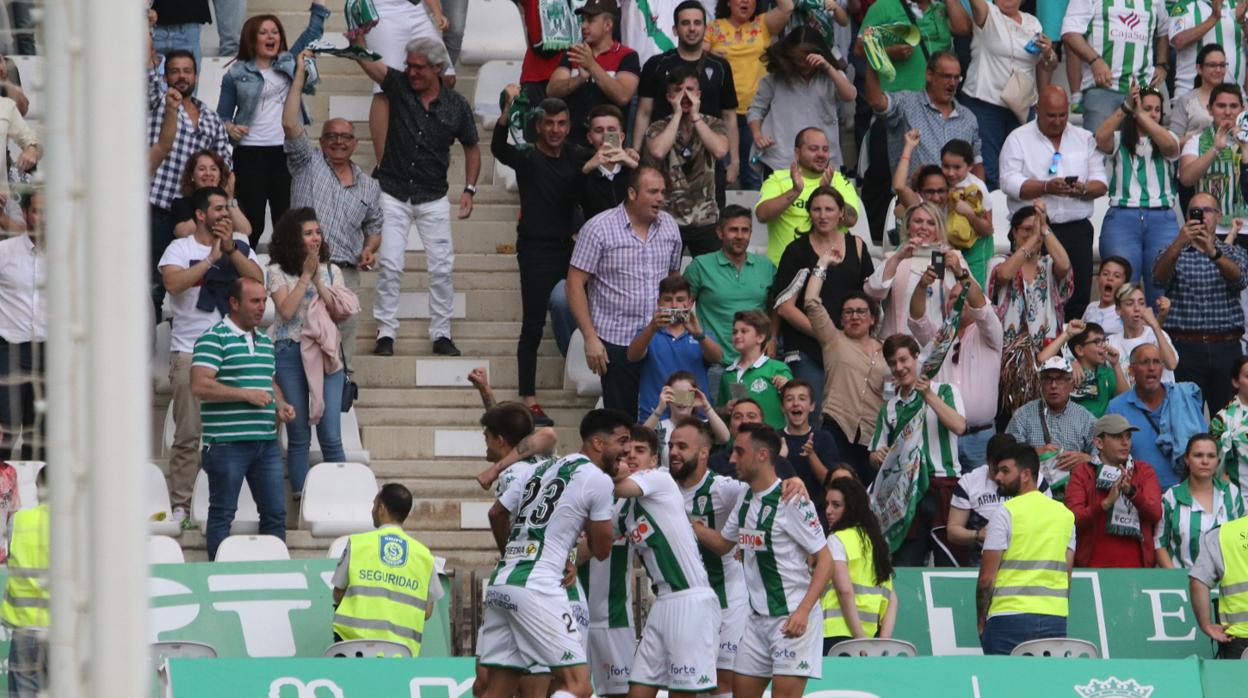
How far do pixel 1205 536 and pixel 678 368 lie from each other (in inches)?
126

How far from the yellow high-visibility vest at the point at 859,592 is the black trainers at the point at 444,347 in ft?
12.6

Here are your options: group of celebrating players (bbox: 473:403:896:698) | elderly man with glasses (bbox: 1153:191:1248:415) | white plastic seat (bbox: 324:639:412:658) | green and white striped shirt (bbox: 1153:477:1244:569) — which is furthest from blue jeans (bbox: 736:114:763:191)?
white plastic seat (bbox: 324:639:412:658)

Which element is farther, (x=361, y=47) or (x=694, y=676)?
(x=361, y=47)

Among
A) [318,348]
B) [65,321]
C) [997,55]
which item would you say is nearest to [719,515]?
[318,348]

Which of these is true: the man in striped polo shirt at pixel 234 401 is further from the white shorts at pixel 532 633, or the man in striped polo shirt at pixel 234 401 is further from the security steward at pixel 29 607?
the security steward at pixel 29 607

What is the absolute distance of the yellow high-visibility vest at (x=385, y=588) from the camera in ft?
35.0

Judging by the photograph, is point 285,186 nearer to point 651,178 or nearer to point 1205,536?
point 651,178

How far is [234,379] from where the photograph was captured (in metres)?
12.2

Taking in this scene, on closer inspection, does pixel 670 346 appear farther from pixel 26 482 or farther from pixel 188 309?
pixel 26 482

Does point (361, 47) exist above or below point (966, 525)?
above

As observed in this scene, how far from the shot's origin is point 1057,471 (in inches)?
504

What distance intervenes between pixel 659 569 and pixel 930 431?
270 centimetres

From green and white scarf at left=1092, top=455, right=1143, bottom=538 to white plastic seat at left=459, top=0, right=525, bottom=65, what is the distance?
259 inches

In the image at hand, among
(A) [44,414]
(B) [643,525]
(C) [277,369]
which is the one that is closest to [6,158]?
(A) [44,414]
